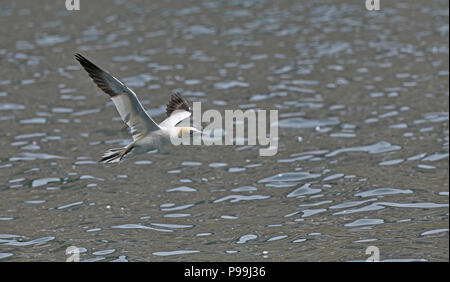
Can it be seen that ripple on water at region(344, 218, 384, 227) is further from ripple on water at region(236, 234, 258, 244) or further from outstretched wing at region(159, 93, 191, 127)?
outstretched wing at region(159, 93, 191, 127)

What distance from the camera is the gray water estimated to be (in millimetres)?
13320

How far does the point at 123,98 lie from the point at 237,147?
726 centimetres

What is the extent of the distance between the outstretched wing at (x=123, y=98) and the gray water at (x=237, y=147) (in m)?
2.35

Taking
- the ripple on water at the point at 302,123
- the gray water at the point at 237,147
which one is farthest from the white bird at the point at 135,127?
the ripple on water at the point at 302,123

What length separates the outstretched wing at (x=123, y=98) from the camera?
10859 mm

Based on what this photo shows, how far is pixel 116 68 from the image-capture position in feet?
82.5

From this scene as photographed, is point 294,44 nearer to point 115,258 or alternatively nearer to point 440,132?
point 440,132

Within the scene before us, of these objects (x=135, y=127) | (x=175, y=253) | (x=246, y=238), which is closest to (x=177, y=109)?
(x=135, y=127)

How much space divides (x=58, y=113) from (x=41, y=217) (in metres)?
6.91

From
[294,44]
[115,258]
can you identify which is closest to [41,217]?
[115,258]

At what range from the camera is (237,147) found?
18156 millimetres

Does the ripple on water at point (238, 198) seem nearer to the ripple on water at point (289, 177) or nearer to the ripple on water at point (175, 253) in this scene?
the ripple on water at point (289, 177)

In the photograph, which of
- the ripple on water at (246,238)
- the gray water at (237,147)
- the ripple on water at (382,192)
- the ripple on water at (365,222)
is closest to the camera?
the ripple on water at (246,238)
